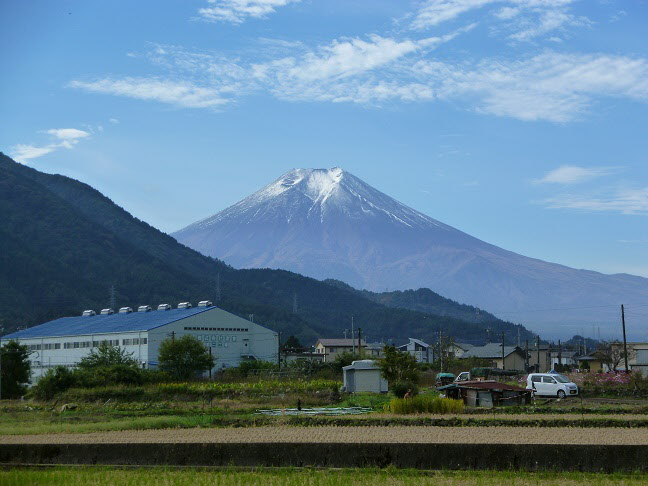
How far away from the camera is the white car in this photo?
37.0 meters

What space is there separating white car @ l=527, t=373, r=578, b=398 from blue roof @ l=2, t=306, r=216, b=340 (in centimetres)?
3294

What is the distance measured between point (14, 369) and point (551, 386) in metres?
32.1

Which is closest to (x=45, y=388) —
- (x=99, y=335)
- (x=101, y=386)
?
(x=101, y=386)

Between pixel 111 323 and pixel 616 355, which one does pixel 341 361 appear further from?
pixel 616 355

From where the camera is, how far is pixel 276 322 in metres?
143

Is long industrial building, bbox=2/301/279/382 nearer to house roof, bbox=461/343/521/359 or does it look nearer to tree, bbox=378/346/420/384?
house roof, bbox=461/343/521/359

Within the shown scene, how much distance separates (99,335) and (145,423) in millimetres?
45937

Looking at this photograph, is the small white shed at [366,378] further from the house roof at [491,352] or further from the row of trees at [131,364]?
the house roof at [491,352]

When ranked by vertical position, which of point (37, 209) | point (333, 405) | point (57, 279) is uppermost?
point (37, 209)

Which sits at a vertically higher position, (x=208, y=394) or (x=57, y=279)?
(x=57, y=279)

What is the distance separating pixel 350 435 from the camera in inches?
747

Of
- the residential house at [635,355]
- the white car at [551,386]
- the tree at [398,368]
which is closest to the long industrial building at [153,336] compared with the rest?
the tree at [398,368]

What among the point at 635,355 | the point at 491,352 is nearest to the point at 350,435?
the point at 635,355

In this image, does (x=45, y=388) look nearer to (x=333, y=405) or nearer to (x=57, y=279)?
(x=333, y=405)
